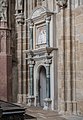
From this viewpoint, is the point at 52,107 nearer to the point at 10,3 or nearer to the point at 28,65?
the point at 28,65

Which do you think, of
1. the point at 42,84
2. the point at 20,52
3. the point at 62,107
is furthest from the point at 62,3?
the point at 20,52

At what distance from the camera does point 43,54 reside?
11.8m

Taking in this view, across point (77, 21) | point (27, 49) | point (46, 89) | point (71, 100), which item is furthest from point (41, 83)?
point (77, 21)

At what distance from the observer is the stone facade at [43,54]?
9711 mm

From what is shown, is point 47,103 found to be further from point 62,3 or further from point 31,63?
point 62,3

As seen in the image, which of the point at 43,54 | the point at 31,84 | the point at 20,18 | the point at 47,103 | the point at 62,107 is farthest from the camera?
the point at 20,18

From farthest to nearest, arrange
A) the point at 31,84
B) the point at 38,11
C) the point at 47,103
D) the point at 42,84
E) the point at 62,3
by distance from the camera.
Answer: the point at 31,84 < the point at 42,84 < the point at 38,11 < the point at 47,103 < the point at 62,3

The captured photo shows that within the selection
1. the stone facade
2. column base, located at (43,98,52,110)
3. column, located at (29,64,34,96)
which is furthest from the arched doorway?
column base, located at (43,98,52,110)

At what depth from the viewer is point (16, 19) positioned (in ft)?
46.2

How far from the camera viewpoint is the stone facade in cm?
971

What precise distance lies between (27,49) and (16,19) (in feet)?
5.20

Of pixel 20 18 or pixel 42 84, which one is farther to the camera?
pixel 20 18

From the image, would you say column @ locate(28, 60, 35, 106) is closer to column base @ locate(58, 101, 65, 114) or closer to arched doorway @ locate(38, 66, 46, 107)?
arched doorway @ locate(38, 66, 46, 107)

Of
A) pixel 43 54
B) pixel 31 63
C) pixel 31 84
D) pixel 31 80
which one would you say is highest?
pixel 43 54
